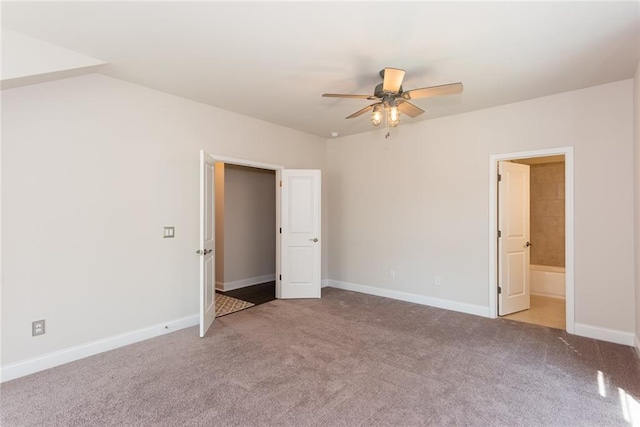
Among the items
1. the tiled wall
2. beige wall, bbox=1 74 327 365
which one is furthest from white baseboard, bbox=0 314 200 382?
the tiled wall

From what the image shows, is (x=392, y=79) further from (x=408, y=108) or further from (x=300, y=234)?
(x=300, y=234)

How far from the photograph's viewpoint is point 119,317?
10.6 feet

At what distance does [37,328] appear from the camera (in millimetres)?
2727

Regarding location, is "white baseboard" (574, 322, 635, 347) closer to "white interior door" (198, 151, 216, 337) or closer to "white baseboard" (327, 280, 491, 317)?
"white baseboard" (327, 280, 491, 317)

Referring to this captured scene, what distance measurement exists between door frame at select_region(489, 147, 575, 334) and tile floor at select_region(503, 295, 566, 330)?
31cm

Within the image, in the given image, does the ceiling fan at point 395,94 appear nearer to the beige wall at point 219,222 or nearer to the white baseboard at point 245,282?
the beige wall at point 219,222

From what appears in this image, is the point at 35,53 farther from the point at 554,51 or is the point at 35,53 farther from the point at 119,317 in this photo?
the point at 554,51

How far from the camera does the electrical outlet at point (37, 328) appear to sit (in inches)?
106

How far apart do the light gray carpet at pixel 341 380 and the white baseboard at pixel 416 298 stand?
463mm

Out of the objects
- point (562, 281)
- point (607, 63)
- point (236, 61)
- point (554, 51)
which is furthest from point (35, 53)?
point (562, 281)

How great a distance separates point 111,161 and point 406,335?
371cm

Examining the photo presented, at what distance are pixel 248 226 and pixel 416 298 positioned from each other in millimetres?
3449

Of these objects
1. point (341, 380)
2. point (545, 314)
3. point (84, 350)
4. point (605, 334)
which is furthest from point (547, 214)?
point (84, 350)

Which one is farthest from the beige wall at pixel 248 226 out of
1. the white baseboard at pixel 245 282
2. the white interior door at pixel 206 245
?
the white interior door at pixel 206 245
